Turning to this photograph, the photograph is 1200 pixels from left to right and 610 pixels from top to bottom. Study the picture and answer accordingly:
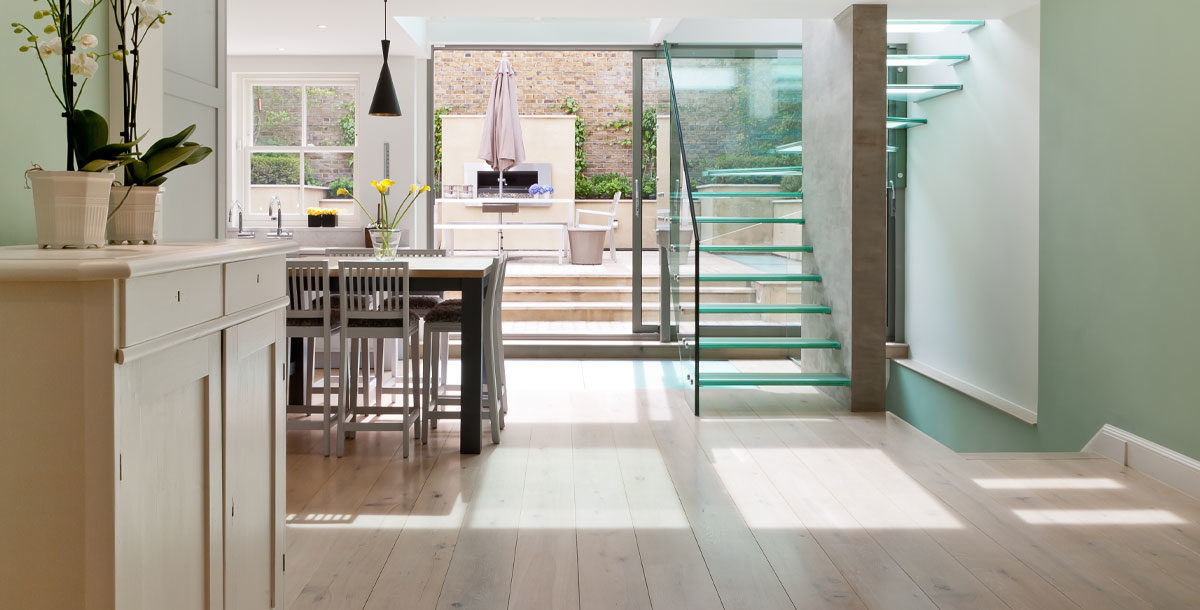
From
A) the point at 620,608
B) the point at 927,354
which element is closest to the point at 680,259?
the point at 927,354

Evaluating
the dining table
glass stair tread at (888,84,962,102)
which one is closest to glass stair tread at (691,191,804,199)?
glass stair tread at (888,84,962,102)

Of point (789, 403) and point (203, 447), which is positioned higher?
point (203, 447)

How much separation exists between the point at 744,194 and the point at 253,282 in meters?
5.00

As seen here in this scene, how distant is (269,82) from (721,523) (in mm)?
6077

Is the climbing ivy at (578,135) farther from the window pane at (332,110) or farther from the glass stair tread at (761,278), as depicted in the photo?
the glass stair tread at (761,278)

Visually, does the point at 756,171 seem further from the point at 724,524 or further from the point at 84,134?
the point at 84,134

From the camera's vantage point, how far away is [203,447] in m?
1.89

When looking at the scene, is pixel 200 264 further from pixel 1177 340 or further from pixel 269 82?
pixel 269 82

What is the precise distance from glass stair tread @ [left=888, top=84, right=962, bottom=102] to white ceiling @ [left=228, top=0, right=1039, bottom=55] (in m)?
0.49

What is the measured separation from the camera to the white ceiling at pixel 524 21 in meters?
5.72

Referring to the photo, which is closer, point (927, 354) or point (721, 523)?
point (721, 523)

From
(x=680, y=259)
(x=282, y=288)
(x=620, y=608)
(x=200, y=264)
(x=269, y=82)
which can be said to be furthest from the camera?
(x=269, y=82)

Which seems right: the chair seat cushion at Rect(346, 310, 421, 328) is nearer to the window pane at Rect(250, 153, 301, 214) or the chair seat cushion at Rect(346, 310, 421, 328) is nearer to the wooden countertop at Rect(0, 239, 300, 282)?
the wooden countertop at Rect(0, 239, 300, 282)

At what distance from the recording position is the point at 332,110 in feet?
26.0
